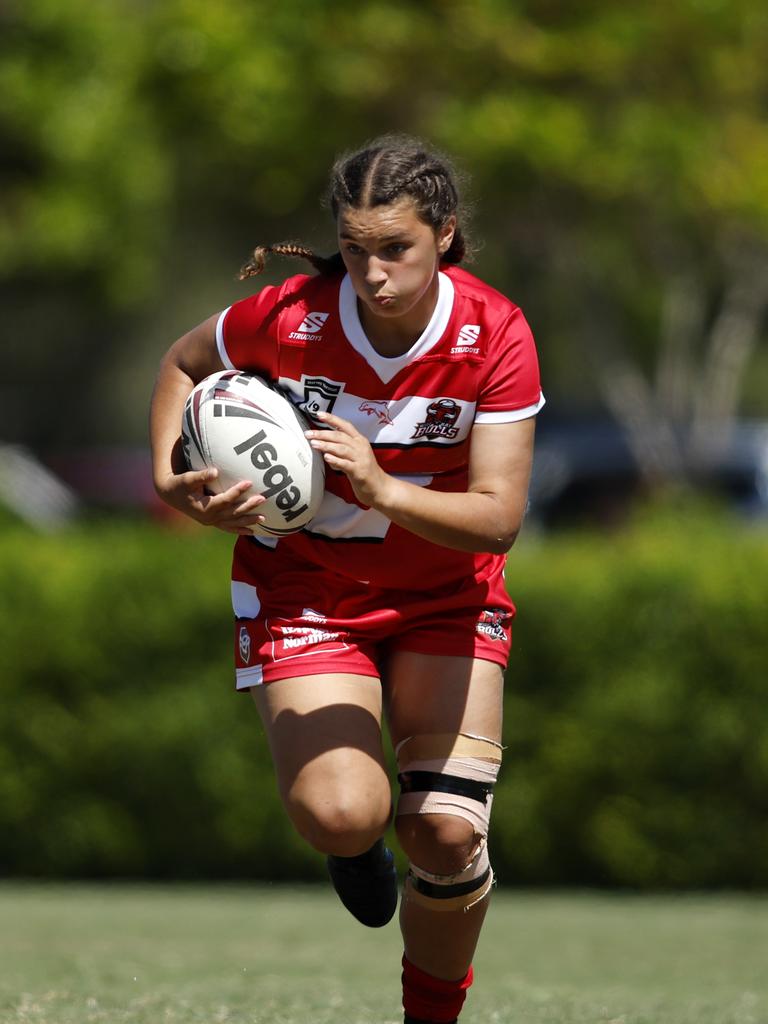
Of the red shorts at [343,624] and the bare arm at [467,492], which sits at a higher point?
the bare arm at [467,492]

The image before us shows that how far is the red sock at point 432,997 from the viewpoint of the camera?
15.5 feet

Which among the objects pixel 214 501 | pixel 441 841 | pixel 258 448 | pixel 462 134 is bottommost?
pixel 441 841

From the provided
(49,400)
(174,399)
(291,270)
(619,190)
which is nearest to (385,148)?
(174,399)

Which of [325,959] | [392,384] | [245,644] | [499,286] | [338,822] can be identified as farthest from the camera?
[499,286]

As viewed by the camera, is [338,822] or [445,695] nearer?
[338,822]

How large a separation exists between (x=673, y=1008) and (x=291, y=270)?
57.5 ft

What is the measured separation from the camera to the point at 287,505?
445cm

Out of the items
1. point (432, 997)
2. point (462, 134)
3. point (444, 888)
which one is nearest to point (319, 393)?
point (444, 888)

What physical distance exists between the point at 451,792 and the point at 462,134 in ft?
32.9

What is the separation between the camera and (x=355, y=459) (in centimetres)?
420

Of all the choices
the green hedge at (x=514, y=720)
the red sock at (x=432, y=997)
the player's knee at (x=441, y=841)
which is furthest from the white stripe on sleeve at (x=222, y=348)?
the green hedge at (x=514, y=720)

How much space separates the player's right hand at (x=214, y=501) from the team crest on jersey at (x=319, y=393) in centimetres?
36

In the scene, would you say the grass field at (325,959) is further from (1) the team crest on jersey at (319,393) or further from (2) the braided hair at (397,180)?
(2) the braided hair at (397,180)

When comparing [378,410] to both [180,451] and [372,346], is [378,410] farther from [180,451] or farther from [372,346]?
[180,451]
